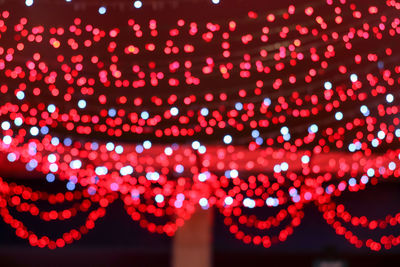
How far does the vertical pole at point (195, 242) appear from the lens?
555cm

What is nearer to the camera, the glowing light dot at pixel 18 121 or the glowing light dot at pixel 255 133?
the glowing light dot at pixel 18 121

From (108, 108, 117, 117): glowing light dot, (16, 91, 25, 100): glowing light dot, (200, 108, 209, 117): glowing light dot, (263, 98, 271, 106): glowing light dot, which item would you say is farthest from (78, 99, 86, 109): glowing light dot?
(263, 98, 271, 106): glowing light dot

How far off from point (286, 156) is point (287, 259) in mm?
1473

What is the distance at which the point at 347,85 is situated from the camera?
3.95 meters

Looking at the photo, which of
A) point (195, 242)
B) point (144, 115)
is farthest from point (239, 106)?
point (195, 242)

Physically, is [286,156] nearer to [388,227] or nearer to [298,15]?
[298,15]

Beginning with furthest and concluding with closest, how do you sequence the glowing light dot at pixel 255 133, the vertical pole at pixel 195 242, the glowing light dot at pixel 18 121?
the vertical pole at pixel 195 242 < the glowing light dot at pixel 255 133 < the glowing light dot at pixel 18 121

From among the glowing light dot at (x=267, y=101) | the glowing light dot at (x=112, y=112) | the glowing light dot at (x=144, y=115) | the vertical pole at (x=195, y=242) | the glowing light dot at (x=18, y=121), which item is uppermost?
the glowing light dot at (x=267, y=101)

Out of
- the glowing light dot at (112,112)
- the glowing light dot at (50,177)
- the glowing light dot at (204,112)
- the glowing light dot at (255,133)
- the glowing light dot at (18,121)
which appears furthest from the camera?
the glowing light dot at (50,177)

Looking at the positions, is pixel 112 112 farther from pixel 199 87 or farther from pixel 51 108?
pixel 199 87

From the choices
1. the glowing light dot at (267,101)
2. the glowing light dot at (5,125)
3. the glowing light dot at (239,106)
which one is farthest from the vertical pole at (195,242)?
the glowing light dot at (5,125)

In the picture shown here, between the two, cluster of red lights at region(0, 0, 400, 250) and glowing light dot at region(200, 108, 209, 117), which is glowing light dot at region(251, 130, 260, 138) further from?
glowing light dot at region(200, 108, 209, 117)

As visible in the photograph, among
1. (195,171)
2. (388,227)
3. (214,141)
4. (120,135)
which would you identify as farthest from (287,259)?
(120,135)

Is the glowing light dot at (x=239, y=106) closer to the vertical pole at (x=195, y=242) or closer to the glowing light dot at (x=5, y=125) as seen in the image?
the glowing light dot at (x=5, y=125)
